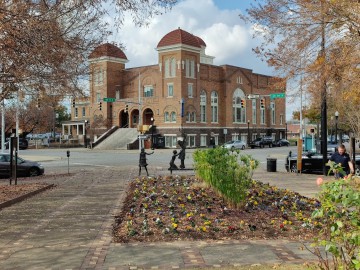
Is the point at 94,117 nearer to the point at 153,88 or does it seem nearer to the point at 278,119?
the point at 153,88

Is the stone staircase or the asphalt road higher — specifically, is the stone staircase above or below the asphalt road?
above

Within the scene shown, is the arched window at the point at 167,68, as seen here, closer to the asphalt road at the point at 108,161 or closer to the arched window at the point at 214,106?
the arched window at the point at 214,106

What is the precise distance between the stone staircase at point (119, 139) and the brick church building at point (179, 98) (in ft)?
6.86

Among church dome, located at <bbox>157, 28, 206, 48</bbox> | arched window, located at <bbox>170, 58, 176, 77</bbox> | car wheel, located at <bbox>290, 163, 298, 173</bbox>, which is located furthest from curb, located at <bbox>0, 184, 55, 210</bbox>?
church dome, located at <bbox>157, 28, 206, 48</bbox>

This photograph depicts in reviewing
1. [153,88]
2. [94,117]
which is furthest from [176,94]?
[94,117]

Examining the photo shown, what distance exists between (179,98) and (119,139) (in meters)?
11.1

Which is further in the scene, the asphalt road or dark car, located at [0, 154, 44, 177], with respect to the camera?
the asphalt road

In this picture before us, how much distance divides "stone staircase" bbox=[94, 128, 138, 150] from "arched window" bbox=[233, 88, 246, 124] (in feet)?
57.5

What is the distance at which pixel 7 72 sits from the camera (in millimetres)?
12781

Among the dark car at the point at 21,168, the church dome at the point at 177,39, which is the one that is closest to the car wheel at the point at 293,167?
the dark car at the point at 21,168

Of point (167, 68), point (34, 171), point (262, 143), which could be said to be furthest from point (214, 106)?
point (34, 171)

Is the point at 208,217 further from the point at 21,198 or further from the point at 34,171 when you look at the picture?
the point at 34,171

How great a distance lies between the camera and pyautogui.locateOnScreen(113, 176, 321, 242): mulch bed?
782cm

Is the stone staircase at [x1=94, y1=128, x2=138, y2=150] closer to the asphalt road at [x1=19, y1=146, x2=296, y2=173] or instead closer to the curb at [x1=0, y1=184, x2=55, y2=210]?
the asphalt road at [x1=19, y1=146, x2=296, y2=173]
